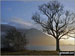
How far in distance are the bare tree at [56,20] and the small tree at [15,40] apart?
2.09ft

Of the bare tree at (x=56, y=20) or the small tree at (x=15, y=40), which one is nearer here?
the small tree at (x=15, y=40)

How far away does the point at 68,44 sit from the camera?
331 cm

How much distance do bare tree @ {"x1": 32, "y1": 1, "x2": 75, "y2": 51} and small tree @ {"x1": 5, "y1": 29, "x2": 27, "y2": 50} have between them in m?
0.64

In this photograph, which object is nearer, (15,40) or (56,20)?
(15,40)

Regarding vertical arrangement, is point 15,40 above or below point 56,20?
below

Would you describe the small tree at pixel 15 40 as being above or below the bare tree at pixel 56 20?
below

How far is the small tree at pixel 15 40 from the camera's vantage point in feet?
11.2

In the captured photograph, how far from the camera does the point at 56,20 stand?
3.81 m

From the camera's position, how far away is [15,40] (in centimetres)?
346

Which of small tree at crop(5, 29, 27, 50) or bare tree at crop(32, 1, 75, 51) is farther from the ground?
bare tree at crop(32, 1, 75, 51)

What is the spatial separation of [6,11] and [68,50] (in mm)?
1788

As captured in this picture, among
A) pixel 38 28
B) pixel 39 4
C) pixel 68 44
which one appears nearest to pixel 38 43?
pixel 38 28

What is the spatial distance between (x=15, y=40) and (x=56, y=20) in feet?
4.18

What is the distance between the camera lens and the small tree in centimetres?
342
